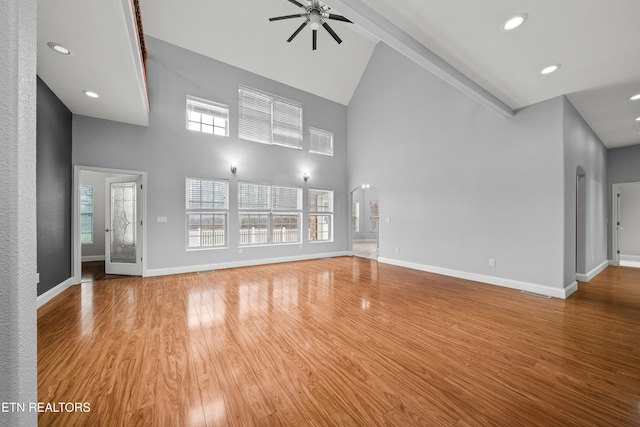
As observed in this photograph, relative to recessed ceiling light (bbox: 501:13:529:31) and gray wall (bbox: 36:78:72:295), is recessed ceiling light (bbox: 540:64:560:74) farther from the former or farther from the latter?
gray wall (bbox: 36:78:72:295)

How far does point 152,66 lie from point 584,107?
778 centimetres

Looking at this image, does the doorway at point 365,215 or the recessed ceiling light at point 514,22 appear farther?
the doorway at point 365,215

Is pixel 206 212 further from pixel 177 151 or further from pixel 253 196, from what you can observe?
pixel 177 151

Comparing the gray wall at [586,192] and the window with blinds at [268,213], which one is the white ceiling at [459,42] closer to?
the gray wall at [586,192]

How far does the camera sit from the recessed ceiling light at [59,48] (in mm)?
2575

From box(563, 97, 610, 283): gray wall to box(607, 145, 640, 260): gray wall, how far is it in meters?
0.27

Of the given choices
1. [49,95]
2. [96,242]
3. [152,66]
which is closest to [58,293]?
[49,95]

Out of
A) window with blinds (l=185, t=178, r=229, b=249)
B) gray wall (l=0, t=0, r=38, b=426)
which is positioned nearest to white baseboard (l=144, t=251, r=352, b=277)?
window with blinds (l=185, t=178, r=229, b=249)

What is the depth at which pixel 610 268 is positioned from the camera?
18.9 feet

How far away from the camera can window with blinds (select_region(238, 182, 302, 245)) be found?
20.0 feet

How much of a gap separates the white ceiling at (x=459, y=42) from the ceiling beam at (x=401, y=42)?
0.01 metres

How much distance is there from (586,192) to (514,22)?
4279 millimetres

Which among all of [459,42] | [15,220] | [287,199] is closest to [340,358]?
[15,220]

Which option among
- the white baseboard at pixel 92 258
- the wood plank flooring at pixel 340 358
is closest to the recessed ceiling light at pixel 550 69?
the wood plank flooring at pixel 340 358
